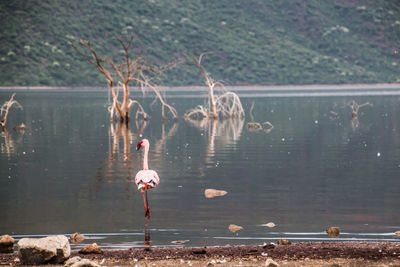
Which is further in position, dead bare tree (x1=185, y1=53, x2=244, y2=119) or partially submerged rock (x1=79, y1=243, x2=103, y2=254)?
dead bare tree (x1=185, y1=53, x2=244, y2=119)

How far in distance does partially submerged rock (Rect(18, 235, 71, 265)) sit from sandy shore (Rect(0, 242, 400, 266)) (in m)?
0.34

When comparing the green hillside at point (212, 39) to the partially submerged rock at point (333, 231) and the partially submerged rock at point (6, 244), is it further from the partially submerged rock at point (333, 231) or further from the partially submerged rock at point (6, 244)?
the partially submerged rock at point (333, 231)

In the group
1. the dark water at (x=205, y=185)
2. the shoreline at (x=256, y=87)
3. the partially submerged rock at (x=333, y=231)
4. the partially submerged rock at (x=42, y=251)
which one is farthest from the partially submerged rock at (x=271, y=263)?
the shoreline at (x=256, y=87)

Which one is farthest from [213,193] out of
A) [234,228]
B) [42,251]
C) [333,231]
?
[42,251]

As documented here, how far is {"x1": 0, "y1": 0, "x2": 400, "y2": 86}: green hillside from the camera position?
120625mm

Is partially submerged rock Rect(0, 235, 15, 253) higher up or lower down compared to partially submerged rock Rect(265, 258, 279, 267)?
lower down

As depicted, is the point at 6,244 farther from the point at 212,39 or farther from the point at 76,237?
the point at 212,39

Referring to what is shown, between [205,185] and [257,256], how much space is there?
9.00m

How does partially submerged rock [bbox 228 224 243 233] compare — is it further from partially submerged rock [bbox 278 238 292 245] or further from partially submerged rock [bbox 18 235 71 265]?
partially submerged rock [bbox 18 235 71 265]

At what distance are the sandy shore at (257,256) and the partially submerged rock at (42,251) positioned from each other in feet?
1.10

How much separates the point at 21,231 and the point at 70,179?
7.36 m

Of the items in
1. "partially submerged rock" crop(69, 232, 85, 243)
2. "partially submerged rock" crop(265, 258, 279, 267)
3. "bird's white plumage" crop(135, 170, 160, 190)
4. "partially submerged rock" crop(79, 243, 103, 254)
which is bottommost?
"partially submerged rock" crop(69, 232, 85, 243)

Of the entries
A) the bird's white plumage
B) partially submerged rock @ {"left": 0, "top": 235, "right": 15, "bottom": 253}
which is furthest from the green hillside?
partially submerged rock @ {"left": 0, "top": 235, "right": 15, "bottom": 253}

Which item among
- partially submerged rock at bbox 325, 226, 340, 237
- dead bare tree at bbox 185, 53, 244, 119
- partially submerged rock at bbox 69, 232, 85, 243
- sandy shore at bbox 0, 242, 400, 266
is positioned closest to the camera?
sandy shore at bbox 0, 242, 400, 266
